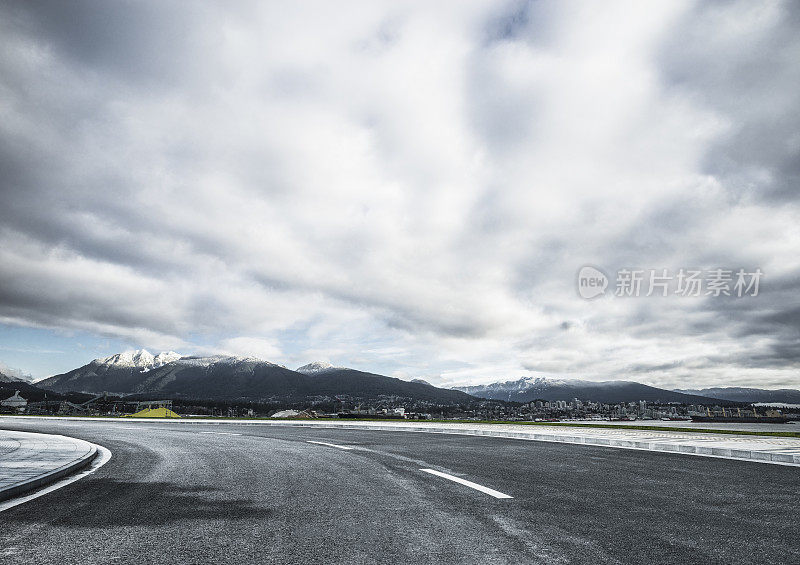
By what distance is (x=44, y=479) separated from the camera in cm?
865

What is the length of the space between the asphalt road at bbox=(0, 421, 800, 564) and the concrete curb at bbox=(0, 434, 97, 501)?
513 millimetres

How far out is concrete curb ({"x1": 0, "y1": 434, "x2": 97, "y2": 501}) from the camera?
7352 mm

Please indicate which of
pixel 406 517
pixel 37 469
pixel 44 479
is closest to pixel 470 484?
pixel 406 517

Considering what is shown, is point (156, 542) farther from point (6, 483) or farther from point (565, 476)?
point (565, 476)

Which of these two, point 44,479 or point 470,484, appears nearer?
point 470,484

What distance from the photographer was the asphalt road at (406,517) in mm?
4477

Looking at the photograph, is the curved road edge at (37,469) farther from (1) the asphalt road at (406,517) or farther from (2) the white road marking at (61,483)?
(1) the asphalt road at (406,517)

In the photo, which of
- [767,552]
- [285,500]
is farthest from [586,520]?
A: [285,500]

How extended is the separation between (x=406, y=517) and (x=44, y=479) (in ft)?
21.8

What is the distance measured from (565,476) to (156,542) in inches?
284

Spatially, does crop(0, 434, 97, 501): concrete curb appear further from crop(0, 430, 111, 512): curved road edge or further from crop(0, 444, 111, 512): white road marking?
crop(0, 444, 111, 512): white road marking

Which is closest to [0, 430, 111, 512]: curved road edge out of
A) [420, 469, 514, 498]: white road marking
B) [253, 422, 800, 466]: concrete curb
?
[420, 469, 514, 498]: white road marking

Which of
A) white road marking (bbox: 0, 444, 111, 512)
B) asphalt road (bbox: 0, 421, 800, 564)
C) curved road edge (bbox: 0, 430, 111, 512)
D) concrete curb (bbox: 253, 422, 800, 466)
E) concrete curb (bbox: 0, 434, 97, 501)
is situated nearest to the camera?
asphalt road (bbox: 0, 421, 800, 564)

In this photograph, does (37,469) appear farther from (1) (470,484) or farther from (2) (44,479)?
(1) (470,484)
